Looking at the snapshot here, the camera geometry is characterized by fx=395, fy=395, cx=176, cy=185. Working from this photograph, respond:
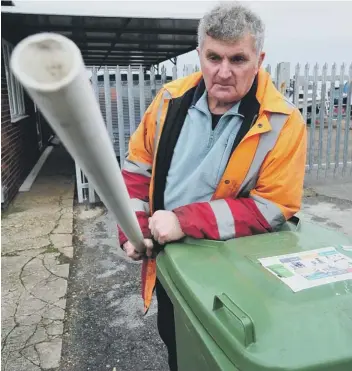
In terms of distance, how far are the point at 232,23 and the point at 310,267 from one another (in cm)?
76

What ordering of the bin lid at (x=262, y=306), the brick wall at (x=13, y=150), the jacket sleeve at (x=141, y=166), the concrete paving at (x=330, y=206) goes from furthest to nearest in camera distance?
the brick wall at (x=13, y=150)
the concrete paving at (x=330, y=206)
the jacket sleeve at (x=141, y=166)
the bin lid at (x=262, y=306)

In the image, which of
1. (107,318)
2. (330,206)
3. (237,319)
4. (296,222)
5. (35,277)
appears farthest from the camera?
(330,206)

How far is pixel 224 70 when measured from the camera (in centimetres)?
130

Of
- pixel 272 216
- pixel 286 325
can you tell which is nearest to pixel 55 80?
pixel 286 325

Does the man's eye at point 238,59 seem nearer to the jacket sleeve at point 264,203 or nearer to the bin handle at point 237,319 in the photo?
the jacket sleeve at point 264,203

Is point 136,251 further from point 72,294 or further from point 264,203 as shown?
point 72,294

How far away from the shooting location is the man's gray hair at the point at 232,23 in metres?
1.22

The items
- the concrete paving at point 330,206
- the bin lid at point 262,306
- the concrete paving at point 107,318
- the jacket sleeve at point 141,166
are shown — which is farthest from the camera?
the concrete paving at point 330,206

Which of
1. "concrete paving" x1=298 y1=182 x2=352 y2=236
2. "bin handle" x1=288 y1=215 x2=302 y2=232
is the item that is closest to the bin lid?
"bin handle" x1=288 y1=215 x2=302 y2=232

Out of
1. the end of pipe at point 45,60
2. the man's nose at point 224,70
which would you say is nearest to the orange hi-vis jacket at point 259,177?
the man's nose at point 224,70

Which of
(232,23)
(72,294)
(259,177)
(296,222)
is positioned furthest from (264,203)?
(72,294)

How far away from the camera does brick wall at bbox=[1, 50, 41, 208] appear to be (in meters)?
5.05

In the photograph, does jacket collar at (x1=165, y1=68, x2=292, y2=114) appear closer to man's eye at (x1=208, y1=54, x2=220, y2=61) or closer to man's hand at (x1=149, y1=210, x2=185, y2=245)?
man's eye at (x1=208, y1=54, x2=220, y2=61)

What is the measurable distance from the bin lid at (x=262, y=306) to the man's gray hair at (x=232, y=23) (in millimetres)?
653
